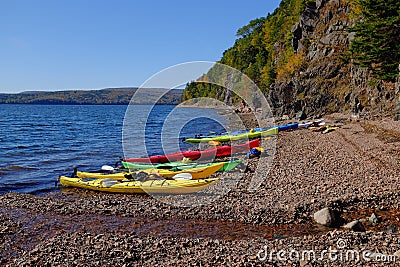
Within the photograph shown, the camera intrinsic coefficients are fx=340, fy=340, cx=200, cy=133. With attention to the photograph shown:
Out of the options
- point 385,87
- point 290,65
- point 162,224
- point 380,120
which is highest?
point 290,65

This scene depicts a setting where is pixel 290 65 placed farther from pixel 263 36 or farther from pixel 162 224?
pixel 162 224

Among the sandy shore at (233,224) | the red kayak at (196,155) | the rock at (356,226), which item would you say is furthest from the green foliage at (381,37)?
the rock at (356,226)

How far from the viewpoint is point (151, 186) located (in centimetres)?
1557

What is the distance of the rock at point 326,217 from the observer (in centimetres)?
1066

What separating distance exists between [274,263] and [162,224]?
206 inches

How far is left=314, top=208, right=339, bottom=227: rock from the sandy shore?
24 centimetres

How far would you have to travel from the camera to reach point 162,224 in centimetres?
1171

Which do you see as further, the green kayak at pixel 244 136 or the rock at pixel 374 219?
the green kayak at pixel 244 136

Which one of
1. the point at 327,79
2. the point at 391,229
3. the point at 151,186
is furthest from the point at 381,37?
the point at 151,186

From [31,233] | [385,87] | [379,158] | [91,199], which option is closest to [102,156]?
[91,199]

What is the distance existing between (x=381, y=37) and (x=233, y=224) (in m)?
31.5

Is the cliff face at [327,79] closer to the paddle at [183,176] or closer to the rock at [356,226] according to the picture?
the paddle at [183,176]

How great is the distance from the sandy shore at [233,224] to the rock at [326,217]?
9.3 inches

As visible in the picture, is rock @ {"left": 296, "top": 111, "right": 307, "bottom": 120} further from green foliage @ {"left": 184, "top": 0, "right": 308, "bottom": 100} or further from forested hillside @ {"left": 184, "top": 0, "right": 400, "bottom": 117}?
green foliage @ {"left": 184, "top": 0, "right": 308, "bottom": 100}
